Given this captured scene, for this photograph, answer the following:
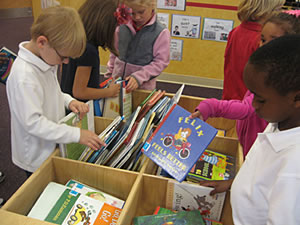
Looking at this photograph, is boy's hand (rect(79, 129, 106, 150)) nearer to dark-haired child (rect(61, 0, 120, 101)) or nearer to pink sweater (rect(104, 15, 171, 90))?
dark-haired child (rect(61, 0, 120, 101))

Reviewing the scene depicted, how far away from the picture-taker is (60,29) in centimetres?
108

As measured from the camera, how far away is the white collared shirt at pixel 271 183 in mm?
691

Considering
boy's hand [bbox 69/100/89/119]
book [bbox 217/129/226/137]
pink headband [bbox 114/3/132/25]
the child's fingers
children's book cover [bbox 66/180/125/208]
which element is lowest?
book [bbox 217/129/226/137]

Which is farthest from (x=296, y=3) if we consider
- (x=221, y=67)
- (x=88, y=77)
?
(x=88, y=77)

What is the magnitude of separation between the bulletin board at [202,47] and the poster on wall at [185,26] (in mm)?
42

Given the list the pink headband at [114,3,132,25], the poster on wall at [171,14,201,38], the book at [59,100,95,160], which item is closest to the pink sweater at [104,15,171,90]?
the pink headband at [114,3,132,25]

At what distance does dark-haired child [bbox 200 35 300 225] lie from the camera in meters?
0.69

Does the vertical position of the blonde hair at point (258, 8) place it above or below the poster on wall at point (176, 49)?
above

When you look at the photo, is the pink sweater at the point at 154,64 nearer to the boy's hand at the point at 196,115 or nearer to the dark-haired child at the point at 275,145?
the boy's hand at the point at 196,115

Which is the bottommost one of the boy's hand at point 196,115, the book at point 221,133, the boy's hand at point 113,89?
the book at point 221,133

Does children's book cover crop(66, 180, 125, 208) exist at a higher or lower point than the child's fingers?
lower

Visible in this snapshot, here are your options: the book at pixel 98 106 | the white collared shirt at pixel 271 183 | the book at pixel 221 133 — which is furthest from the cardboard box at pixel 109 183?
the book at pixel 221 133

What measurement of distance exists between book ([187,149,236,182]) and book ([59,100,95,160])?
1.82 feet

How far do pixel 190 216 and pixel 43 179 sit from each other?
2.11 ft
